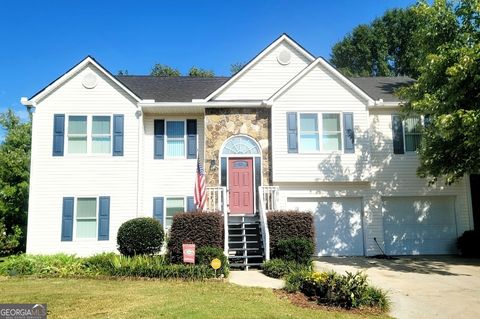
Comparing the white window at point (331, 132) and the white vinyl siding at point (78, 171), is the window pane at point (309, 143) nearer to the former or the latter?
the white window at point (331, 132)

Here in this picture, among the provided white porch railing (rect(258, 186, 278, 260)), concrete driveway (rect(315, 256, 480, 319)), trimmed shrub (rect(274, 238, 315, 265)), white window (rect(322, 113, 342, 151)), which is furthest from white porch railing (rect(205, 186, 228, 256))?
white window (rect(322, 113, 342, 151))

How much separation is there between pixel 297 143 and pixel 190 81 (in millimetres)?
6410

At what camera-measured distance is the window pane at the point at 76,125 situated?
52.5ft

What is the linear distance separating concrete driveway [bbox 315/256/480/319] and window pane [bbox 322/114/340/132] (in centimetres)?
495

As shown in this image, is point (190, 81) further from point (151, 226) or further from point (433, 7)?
point (433, 7)

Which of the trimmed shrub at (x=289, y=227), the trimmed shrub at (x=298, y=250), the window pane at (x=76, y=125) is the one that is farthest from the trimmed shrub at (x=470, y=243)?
the window pane at (x=76, y=125)

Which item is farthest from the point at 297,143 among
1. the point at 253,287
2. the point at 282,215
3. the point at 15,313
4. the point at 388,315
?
the point at 15,313

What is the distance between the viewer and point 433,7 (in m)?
13.7

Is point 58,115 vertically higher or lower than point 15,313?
higher

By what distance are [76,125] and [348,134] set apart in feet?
34.3

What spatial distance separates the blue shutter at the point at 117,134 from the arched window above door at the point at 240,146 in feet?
12.9

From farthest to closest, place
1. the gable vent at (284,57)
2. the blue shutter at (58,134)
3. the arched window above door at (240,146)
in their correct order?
the gable vent at (284,57) → the arched window above door at (240,146) → the blue shutter at (58,134)

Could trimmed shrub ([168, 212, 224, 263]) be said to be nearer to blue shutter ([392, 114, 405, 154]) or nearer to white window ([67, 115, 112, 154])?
white window ([67, 115, 112, 154])

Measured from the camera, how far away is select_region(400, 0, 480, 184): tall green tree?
11877 mm
